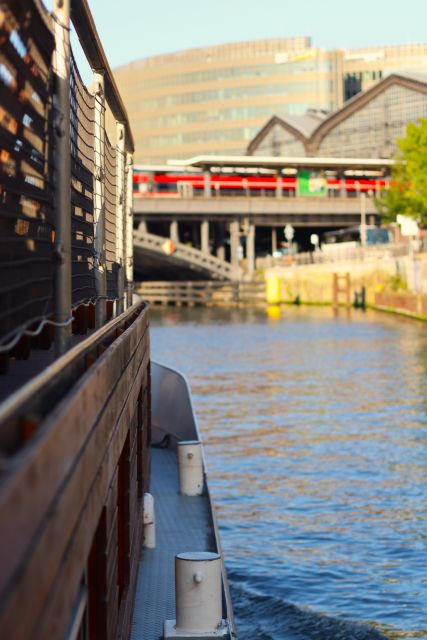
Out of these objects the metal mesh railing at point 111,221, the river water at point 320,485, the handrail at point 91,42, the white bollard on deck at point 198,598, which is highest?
the handrail at point 91,42

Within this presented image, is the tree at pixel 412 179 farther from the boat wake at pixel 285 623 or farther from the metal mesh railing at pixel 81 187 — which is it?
the metal mesh railing at pixel 81 187

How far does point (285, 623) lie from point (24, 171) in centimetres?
867

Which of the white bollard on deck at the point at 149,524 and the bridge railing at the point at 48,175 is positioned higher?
the bridge railing at the point at 48,175

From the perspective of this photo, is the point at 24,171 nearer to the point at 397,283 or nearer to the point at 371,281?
the point at 397,283

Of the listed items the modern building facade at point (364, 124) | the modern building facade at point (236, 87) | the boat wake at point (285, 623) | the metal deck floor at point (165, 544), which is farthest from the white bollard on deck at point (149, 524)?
the modern building facade at point (236, 87)

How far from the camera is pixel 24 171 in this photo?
4.48 metres

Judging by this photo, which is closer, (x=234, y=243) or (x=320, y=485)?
(x=320, y=485)

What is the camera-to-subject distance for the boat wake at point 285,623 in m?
11.8

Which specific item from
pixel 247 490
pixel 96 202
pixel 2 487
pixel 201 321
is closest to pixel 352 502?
pixel 247 490

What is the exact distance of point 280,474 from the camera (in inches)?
791

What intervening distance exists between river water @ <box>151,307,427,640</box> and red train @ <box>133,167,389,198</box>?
53.6m

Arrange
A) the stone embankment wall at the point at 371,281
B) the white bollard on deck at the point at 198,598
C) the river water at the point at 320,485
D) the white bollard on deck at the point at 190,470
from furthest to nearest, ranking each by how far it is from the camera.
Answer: the stone embankment wall at the point at 371,281
the white bollard on deck at the point at 190,470
the river water at the point at 320,485
the white bollard on deck at the point at 198,598

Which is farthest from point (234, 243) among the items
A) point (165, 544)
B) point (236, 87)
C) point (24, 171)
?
point (24, 171)

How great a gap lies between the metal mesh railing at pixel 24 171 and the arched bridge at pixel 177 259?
8170 cm
